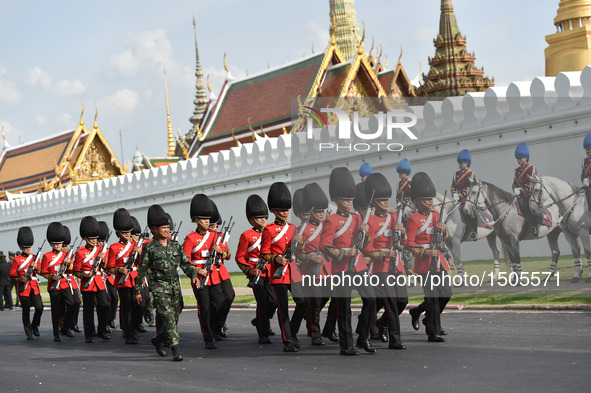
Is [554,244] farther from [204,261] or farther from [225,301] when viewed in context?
[204,261]

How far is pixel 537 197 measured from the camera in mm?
14359

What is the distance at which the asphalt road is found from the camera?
7.56 m

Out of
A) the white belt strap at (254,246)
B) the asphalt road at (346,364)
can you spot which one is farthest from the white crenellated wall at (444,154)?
the white belt strap at (254,246)

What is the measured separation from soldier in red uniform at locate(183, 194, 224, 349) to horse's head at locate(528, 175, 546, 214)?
5.34m

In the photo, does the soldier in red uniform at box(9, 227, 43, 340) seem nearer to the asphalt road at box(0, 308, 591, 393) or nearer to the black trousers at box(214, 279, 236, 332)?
the asphalt road at box(0, 308, 591, 393)

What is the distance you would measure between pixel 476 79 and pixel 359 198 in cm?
4055

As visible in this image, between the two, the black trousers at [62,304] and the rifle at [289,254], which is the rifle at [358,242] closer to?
the rifle at [289,254]

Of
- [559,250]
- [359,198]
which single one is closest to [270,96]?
[559,250]

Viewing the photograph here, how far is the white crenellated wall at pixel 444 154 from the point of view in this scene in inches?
587

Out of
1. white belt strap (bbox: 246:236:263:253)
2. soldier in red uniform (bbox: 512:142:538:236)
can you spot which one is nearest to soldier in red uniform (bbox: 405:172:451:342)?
white belt strap (bbox: 246:236:263:253)

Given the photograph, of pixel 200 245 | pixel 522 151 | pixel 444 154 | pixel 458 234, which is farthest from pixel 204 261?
pixel 444 154

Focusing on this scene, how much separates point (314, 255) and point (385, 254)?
0.80m

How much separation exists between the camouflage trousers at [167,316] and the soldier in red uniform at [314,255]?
1437 mm

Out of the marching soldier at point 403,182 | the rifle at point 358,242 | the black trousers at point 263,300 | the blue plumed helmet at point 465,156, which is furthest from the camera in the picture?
the blue plumed helmet at point 465,156
